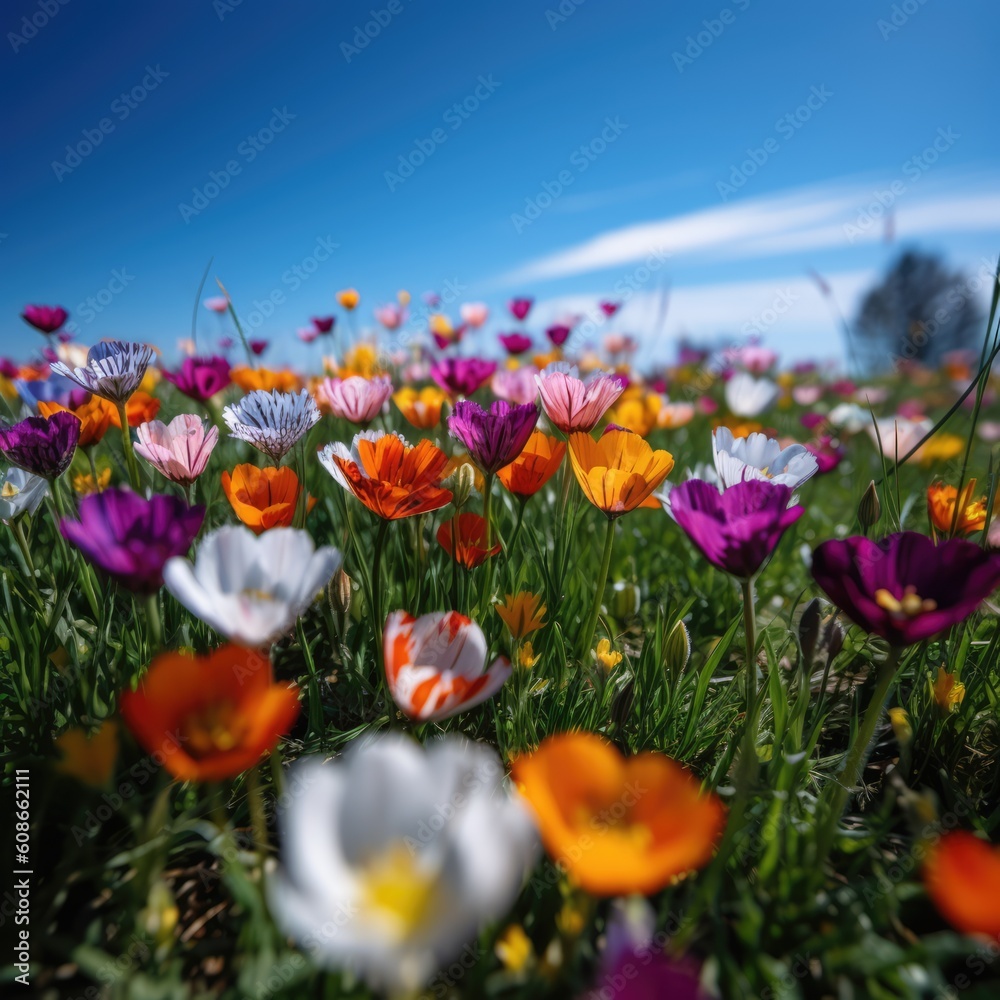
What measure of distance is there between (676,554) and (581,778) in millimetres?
1795

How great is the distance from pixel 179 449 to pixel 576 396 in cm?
85

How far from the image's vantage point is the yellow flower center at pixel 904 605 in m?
0.97

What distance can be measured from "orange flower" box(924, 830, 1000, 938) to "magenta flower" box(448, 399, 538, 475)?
35.6 inches

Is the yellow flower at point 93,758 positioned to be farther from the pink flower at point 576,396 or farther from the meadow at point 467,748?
the pink flower at point 576,396

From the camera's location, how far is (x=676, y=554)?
8.20 feet

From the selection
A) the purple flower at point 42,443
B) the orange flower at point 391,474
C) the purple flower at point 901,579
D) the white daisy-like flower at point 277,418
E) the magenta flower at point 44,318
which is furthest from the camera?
the magenta flower at point 44,318

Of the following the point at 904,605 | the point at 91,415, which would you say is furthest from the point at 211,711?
the point at 91,415

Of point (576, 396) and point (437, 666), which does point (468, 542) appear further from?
point (437, 666)

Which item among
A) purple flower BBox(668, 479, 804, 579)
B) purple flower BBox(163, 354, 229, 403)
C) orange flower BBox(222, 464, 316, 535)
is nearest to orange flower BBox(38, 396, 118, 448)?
purple flower BBox(163, 354, 229, 403)

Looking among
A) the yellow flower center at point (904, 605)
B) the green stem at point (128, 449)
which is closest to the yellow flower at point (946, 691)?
the yellow flower center at point (904, 605)

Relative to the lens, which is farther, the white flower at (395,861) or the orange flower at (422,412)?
the orange flower at (422,412)

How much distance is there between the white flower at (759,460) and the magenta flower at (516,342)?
Result: 2.09m

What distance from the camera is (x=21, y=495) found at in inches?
54.6

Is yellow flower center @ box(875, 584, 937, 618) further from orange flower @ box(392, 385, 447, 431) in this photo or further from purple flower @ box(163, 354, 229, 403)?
purple flower @ box(163, 354, 229, 403)
